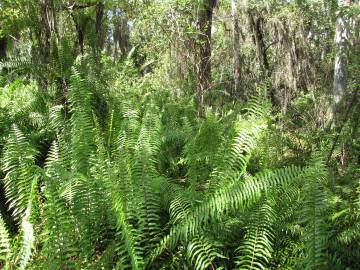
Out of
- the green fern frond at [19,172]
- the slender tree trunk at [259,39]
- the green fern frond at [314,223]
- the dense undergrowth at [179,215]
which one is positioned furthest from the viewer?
the slender tree trunk at [259,39]

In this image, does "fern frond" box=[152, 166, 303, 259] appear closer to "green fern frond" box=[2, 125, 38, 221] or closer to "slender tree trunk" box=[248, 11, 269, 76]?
"green fern frond" box=[2, 125, 38, 221]

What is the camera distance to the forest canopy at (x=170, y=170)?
2.71m

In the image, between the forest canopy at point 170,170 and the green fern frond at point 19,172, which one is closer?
the forest canopy at point 170,170

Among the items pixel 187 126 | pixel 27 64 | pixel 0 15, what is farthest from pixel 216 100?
pixel 0 15

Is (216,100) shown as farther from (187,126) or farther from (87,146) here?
(87,146)

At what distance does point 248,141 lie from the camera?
338cm

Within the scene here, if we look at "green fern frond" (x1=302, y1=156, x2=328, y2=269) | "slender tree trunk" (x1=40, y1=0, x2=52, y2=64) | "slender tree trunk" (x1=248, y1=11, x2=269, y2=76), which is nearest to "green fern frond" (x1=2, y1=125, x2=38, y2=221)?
"green fern frond" (x1=302, y1=156, x2=328, y2=269)

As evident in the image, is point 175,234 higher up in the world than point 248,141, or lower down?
lower down

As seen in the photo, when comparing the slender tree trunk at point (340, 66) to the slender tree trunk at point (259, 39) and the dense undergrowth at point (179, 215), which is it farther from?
the dense undergrowth at point (179, 215)

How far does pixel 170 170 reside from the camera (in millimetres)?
4734

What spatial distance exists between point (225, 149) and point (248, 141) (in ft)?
0.70

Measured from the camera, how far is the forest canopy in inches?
106

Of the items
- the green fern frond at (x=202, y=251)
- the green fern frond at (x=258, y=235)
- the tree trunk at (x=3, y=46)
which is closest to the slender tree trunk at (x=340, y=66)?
the green fern frond at (x=258, y=235)

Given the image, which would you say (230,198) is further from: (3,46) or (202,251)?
(3,46)
